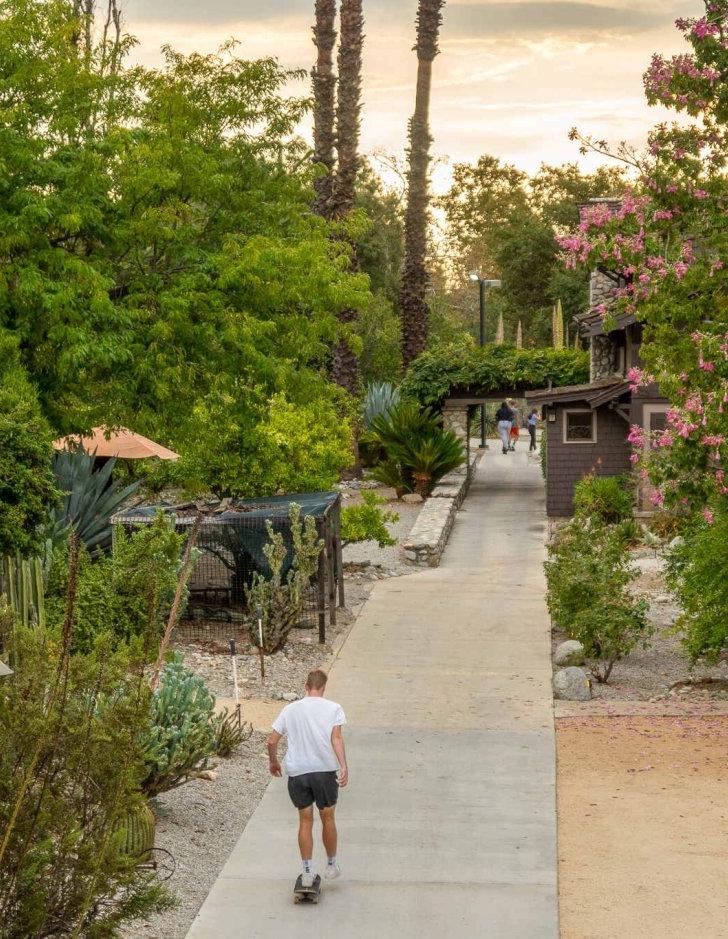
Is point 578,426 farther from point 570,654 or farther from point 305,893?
point 305,893

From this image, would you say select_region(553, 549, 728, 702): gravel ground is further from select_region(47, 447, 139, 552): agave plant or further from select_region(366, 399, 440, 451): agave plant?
select_region(366, 399, 440, 451): agave plant

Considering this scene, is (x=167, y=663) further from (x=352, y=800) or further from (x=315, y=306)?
(x=315, y=306)

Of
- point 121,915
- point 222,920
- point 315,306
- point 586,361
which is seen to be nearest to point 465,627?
point 315,306

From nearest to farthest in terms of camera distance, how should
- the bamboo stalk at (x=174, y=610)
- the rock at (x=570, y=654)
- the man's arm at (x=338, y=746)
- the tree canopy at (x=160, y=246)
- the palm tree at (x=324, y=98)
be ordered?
the bamboo stalk at (x=174, y=610), the man's arm at (x=338, y=746), the rock at (x=570, y=654), the tree canopy at (x=160, y=246), the palm tree at (x=324, y=98)

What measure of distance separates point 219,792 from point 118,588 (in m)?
3.93

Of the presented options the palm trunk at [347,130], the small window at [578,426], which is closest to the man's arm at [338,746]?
the small window at [578,426]

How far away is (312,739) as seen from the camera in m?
8.50

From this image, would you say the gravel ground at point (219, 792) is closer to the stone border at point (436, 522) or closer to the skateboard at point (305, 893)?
the skateboard at point (305, 893)

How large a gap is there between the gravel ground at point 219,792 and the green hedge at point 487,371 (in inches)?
622

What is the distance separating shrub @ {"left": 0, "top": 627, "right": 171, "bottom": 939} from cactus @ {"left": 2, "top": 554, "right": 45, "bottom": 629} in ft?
21.6

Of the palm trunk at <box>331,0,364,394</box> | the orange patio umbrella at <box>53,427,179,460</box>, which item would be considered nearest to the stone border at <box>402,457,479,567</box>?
the palm trunk at <box>331,0,364,394</box>

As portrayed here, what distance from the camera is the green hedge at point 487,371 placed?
116 ft

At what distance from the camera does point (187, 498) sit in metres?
21.2

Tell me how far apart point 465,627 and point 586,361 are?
63.0 feet
